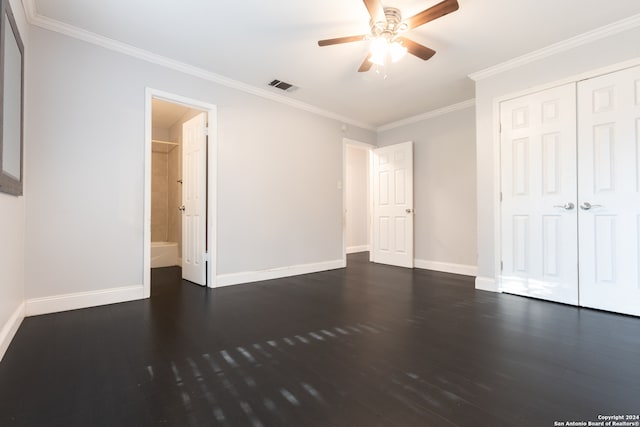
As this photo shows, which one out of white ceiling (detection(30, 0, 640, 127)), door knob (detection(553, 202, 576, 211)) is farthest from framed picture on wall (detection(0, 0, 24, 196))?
door knob (detection(553, 202, 576, 211))

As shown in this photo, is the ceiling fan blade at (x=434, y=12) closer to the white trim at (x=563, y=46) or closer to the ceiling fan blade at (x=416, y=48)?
the ceiling fan blade at (x=416, y=48)

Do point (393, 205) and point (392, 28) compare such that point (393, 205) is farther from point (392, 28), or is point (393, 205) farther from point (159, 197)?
point (159, 197)

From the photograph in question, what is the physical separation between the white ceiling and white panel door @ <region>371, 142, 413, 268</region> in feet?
5.33

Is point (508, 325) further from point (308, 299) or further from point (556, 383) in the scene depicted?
point (308, 299)

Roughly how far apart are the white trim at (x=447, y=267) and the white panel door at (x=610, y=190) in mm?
1583

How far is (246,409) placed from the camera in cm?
136

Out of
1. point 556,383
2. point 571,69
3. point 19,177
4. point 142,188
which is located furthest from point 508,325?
point 19,177

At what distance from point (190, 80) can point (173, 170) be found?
265 cm

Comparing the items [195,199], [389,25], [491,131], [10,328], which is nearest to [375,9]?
[389,25]

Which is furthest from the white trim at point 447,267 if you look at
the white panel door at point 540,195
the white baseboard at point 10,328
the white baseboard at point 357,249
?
the white baseboard at point 10,328

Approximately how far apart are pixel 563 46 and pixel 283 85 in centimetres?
298

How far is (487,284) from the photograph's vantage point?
139 inches

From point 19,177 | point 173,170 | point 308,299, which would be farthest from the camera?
point 173,170

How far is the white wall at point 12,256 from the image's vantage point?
189cm
